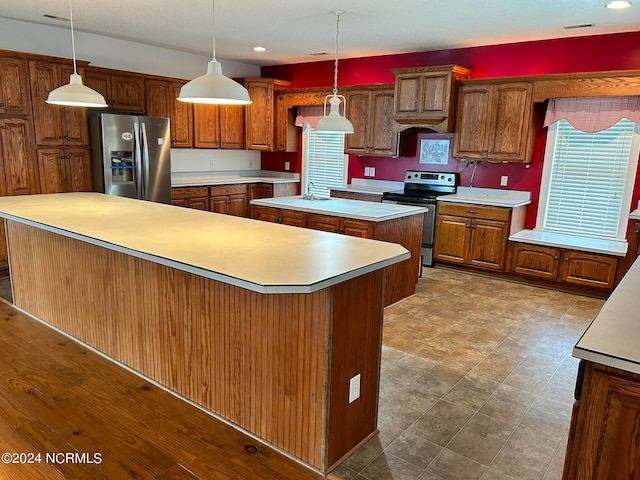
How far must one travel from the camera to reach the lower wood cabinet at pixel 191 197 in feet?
20.2

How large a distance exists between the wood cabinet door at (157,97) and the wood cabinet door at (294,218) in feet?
8.52

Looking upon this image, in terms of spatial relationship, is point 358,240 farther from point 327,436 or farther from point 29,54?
point 29,54

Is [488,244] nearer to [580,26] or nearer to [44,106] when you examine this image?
[580,26]

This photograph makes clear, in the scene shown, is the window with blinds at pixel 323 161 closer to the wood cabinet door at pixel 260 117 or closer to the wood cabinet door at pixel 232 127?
the wood cabinet door at pixel 260 117

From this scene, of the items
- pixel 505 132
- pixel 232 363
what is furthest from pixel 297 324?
pixel 505 132

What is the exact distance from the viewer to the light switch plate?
7.12ft

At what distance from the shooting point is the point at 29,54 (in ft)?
15.2

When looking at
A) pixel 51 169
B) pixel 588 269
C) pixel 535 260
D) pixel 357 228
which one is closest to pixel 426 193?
pixel 535 260

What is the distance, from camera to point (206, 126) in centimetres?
669

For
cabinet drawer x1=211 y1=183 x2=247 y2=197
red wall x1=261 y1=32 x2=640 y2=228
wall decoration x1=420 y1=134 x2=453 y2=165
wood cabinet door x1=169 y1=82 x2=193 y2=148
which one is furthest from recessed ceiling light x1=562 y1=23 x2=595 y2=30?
wood cabinet door x1=169 y1=82 x2=193 y2=148

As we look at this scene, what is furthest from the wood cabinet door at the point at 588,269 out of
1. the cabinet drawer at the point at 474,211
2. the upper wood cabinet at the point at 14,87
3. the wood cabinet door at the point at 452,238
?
the upper wood cabinet at the point at 14,87

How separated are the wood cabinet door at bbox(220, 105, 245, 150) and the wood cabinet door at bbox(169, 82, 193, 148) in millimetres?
538

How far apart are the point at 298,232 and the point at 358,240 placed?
16.1 inches

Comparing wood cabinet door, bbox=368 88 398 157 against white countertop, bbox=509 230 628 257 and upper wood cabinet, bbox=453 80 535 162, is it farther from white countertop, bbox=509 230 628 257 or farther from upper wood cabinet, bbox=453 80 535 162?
white countertop, bbox=509 230 628 257
